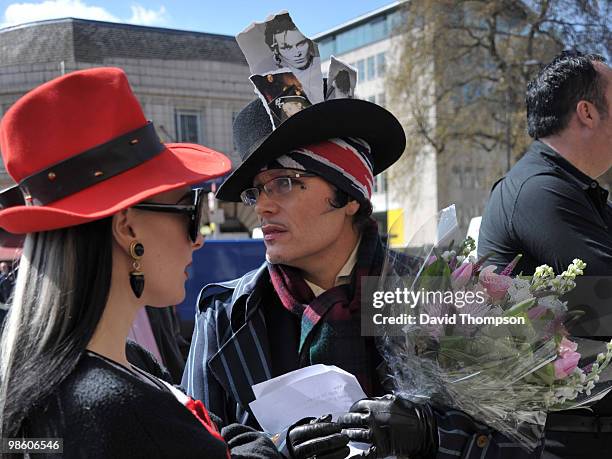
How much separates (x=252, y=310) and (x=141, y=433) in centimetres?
91

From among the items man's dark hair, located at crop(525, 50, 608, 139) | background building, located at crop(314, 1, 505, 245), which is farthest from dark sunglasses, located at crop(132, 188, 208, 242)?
background building, located at crop(314, 1, 505, 245)

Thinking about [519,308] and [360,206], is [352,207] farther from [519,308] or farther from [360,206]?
[519,308]

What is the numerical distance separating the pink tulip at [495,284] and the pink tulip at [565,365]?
8.7 inches

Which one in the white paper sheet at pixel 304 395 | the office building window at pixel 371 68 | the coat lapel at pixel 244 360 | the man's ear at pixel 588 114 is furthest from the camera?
the office building window at pixel 371 68

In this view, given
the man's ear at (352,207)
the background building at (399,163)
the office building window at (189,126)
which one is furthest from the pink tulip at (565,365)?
the office building window at (189,126)

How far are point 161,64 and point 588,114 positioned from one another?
28248 mm

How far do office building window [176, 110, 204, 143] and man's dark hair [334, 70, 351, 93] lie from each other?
92.1 feet

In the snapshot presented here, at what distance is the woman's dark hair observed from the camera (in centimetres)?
116

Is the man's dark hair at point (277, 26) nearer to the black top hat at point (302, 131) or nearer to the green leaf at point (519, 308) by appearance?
the black top hat at point (302, 131)

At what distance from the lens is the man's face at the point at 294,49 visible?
2.11 metres

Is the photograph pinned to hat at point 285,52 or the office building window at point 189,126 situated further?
the office building window at point 189,126

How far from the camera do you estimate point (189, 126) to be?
1173 inches

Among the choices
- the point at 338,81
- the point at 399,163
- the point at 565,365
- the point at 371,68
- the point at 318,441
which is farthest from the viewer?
the point at 371,68

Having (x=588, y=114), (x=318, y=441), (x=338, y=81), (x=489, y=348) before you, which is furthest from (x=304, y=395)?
(x=588, y=114)
